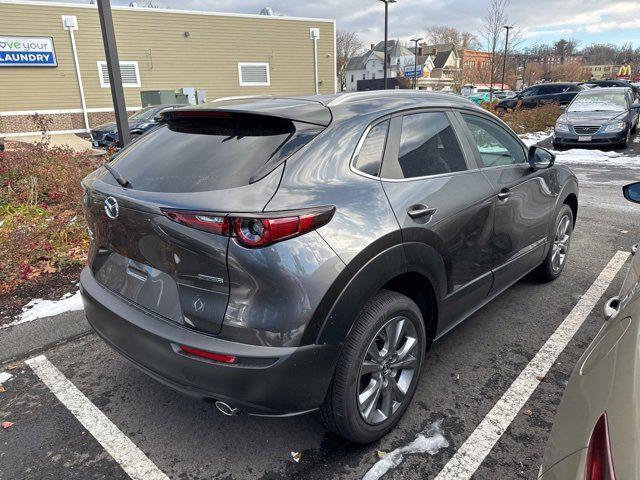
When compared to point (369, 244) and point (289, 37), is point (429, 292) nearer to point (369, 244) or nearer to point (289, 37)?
point (369, 244)

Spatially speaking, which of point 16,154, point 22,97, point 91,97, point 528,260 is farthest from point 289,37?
point 528,260

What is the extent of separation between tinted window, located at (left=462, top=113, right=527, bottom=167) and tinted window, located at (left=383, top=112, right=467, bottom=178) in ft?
0.97

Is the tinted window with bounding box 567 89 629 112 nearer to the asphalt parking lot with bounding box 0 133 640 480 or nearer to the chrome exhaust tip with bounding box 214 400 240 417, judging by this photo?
the asphalt parking lot with bounding box 0 133 640 480

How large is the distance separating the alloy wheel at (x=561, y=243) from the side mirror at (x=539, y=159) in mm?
659

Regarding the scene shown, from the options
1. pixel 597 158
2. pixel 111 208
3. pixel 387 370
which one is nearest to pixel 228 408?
pixel 387 370

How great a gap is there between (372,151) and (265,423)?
164 cm

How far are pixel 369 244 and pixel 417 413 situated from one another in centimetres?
119

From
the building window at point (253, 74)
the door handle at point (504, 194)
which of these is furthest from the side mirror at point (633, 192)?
the building window at point (253, 74)

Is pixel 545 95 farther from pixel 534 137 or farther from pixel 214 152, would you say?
pixel 214 152

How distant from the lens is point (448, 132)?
300cm

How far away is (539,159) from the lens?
3836 mm

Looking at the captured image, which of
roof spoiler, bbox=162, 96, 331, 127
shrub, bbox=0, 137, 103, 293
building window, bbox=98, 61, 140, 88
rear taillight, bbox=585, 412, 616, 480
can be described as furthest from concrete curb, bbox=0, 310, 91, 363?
building window, bbox=98, 61, 140, 88

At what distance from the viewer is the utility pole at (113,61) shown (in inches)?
217

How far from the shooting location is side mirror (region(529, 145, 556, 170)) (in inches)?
144
